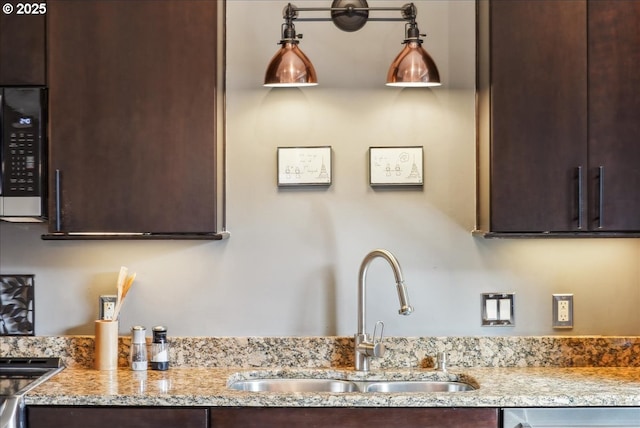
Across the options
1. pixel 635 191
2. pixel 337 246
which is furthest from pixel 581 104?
pixel 337 246

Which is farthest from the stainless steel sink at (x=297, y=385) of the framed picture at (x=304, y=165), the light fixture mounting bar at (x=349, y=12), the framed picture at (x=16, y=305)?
the light fixture mounting bar at (x=349, y=12)

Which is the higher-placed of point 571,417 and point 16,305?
point 16,305

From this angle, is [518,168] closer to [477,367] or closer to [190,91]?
[477,367]

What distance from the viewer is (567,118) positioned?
2.73 metres

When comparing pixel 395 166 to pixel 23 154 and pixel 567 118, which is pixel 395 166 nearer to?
pixel 567 118

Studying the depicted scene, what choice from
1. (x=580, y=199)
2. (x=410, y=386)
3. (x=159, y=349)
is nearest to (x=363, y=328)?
(x=410, y=386)

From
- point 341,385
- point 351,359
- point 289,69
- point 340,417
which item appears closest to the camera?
point 340,417

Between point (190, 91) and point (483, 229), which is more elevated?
point (190, 91)

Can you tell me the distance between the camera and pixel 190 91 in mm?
A: 2738

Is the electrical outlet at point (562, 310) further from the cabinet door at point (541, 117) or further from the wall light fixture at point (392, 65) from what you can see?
the wall light fixture at point (392, 65)

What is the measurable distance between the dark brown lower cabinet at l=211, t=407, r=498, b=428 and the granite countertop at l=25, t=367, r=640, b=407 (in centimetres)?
2

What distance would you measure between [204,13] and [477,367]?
1.52 m

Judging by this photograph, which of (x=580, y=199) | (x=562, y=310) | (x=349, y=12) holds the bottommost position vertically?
(x=562, y=310)

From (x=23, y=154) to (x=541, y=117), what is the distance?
167cm
